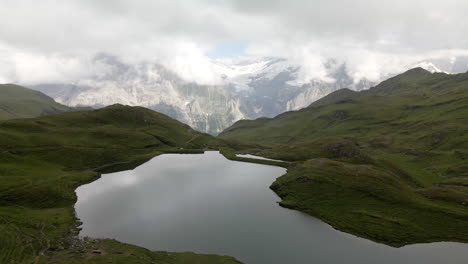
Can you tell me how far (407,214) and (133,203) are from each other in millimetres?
87495

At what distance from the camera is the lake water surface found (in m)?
66.7

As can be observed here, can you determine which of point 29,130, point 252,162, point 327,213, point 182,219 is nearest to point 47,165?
point 29,130

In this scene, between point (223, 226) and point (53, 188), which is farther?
point (53, 188)

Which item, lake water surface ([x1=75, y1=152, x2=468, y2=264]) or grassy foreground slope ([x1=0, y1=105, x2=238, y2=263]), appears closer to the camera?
grassy foreground slope ([x1=0, y1=105, x2=238, y2=263])

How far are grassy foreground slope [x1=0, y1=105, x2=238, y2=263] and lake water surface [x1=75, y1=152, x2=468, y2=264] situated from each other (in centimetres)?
533

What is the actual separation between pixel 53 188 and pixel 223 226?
65.5 metres

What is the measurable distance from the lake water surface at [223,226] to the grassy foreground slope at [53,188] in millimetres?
5331

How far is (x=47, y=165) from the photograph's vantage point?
135 m

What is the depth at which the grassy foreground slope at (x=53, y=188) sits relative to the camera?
60.2 metres

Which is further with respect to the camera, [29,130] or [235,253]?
[29,130]

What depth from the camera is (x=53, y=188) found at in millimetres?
102812

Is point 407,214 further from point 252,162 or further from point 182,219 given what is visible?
point 252,162

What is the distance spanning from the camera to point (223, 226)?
257 ft

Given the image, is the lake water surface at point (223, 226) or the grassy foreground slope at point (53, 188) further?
the lake water surface at point (223, 226)
